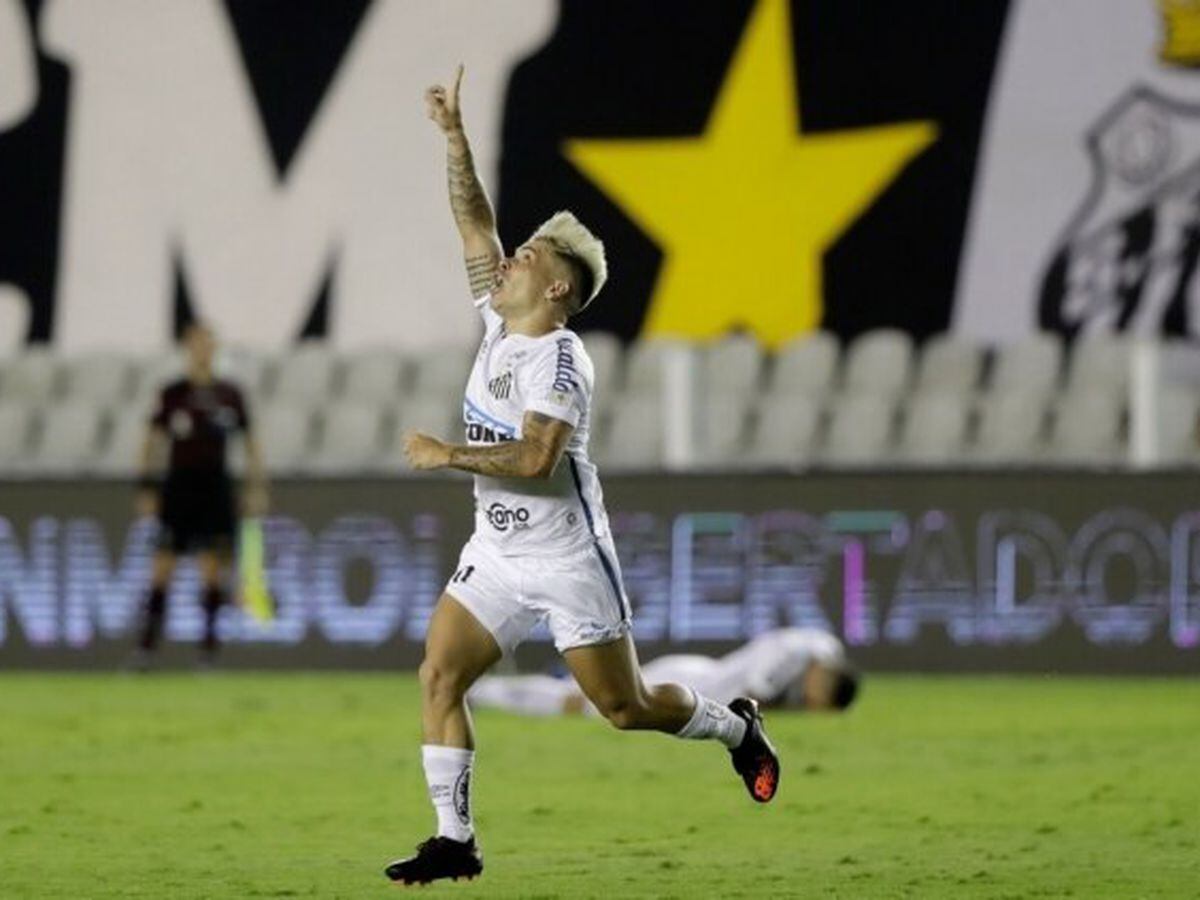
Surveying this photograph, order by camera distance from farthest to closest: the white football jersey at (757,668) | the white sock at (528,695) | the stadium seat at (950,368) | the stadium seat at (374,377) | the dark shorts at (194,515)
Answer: the stadium seat at (374,377)
the stadium seat at (950,368)
the dark shorts at (194,515)
the white sock at (528,695)
the white football jersey at (757,668)

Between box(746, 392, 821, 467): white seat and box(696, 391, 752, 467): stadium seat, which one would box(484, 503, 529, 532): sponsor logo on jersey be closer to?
box(696, 391, 752, 467): stadium seat

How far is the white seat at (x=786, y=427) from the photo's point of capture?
22.3m

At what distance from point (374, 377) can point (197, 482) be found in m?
2.74

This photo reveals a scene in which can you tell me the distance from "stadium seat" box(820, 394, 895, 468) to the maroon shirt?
4226mm

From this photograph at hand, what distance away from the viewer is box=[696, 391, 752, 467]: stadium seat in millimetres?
22062

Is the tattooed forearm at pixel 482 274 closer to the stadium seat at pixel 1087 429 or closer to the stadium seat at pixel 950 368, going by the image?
the stadium seat at pixel 1087 429

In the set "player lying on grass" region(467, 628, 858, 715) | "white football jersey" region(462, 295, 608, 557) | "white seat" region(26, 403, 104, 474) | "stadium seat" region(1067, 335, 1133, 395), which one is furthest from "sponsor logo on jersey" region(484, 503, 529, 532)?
"white seat" region(26, 403, 104, 474)

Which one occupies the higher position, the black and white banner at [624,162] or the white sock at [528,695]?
the black and white banner at [624,162]

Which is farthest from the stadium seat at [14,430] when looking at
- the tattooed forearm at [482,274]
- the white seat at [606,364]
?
the tattooed forearm at [482,274]

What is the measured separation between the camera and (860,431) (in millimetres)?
22203

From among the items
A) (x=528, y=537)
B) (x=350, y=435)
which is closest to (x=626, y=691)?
(x=528, y=537)

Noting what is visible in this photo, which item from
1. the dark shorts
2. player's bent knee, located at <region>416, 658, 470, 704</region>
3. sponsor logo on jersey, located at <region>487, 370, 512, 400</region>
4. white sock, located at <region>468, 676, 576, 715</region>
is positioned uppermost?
sponsor logo on jersey, located at <region>487, 370, 512, 400</region>

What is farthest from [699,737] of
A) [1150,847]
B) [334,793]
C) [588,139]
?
[588,139]

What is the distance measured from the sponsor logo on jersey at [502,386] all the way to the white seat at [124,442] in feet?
46.7
